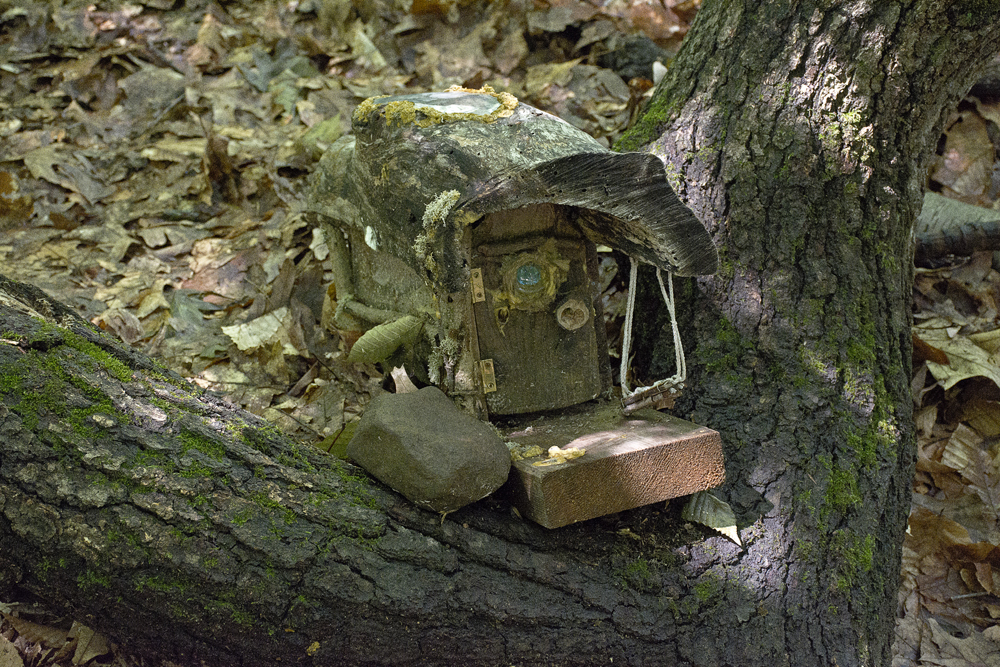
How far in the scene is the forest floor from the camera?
9.04 ft

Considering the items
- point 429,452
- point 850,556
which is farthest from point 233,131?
point 850,556

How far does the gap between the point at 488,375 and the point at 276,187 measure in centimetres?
254

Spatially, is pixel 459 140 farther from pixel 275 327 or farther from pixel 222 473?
pixel 275 327

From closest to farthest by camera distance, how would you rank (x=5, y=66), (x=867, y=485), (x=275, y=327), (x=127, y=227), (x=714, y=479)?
(x=714, y=479) → (x=867, y=485) → (x=275, y=327) → (x=127, y=227) → (x=5, y=66)

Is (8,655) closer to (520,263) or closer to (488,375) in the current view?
(488,375)

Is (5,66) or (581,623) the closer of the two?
(581,623)

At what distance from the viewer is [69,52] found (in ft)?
17.3

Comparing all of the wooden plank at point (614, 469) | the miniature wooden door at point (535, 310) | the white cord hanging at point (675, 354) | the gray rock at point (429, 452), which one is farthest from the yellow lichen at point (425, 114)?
the wooden plank at point (614, 469)

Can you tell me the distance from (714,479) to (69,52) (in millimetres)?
5294

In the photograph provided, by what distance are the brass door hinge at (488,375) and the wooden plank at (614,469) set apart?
133mm

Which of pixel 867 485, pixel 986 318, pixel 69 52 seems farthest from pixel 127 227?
pixel 986 318

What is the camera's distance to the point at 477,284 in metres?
2.07

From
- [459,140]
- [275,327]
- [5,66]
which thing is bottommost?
[275,327]

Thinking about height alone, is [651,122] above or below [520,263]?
above
